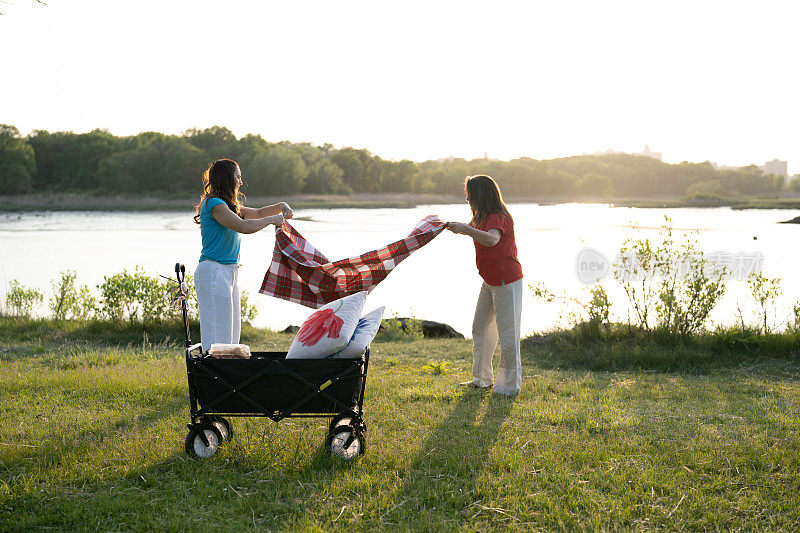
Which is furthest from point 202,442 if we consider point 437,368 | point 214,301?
point 437,368

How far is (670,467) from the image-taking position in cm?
360

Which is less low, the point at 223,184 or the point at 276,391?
the point at 223,184

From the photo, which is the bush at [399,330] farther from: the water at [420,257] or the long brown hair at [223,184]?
the long brown hair at [223,184]

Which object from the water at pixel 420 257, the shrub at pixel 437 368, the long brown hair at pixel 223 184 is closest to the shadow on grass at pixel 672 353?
the water at pixel 420 257

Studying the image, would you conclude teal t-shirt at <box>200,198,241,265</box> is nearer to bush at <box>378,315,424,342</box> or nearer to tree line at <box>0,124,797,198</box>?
bush at <box>378,315,424,342</box>

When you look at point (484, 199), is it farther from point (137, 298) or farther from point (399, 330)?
point (137, 298)

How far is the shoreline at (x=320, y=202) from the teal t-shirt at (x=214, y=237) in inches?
1821

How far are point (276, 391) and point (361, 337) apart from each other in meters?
0.61

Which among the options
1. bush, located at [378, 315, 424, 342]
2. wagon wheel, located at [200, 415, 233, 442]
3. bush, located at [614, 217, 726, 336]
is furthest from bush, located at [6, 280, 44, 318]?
bush, located at [614, 217, 726, 336]

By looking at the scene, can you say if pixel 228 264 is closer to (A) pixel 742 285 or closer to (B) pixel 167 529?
(B) pixel 167 529

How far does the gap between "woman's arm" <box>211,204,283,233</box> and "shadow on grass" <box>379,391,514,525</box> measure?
1.87m

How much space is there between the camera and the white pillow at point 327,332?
372 cm

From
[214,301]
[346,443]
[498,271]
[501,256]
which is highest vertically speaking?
[501,256]

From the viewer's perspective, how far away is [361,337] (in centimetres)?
382
